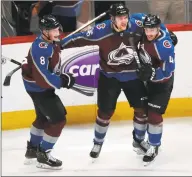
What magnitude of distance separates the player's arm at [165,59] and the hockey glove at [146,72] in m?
0.08

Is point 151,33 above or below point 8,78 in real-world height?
above

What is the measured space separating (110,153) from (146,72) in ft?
2.20

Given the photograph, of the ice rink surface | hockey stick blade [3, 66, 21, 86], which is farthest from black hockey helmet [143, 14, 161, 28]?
hockey stick blade [3, 66, 21, 86]

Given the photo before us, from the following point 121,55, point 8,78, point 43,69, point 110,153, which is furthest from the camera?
point 8,78

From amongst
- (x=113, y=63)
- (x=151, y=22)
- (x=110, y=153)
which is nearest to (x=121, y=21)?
(x=151, y=22)

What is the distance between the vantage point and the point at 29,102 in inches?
158

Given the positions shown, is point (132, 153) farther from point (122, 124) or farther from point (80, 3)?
point (80, 3)

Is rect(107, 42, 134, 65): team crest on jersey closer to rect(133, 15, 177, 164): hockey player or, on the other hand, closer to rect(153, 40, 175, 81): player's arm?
rect(133, 15, 177, 164): hockey player

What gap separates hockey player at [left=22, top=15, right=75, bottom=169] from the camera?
295 centimetres

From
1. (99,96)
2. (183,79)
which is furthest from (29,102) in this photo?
(183,79)

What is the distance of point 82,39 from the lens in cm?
318

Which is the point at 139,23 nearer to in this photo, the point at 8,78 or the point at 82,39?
the point at 82,39

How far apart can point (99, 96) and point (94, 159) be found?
0.38 metres

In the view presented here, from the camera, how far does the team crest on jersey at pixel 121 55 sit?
3146 millimetres
